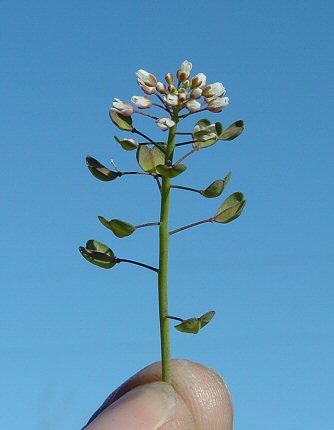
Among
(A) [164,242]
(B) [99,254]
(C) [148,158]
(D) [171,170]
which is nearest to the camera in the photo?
(D) [171,170]

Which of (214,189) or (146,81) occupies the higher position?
(146,81)

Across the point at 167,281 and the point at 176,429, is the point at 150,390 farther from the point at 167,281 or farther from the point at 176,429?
the point at 167,281

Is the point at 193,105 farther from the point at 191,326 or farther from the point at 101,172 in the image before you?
the point at 191,326

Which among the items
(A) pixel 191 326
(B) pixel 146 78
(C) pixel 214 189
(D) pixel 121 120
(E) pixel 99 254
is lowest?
(A) pixel 191 326

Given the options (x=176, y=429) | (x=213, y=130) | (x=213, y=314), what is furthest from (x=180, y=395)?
(x=213, y=130)

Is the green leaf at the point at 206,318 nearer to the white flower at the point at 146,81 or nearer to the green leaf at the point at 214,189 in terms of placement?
the green leaf at the point at 214,189

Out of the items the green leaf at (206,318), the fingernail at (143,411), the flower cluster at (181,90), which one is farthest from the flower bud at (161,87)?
the fingernail at (143,411)

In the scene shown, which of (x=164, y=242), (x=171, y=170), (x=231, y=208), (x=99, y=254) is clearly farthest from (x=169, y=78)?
(x=99, y=254)

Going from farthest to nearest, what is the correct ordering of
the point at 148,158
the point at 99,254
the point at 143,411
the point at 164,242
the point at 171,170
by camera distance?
the point at 143,411, the point at 99,254, the point at 148,158, the point at 164,242, the point at 171,170
